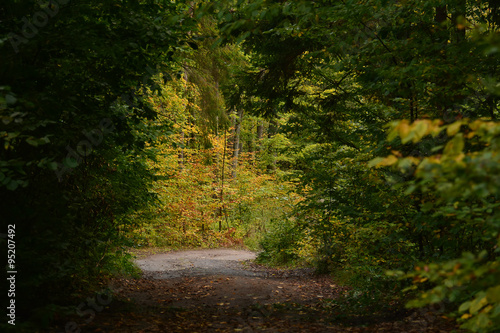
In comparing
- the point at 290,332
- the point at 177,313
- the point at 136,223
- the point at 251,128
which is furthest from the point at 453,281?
the point at 251,128

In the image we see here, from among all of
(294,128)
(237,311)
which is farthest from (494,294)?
(294,128)

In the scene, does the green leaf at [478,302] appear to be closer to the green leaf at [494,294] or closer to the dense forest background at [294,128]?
the dense forest background at [294,128]

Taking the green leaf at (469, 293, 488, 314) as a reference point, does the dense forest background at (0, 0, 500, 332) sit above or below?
above

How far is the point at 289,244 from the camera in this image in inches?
550

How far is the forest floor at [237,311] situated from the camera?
4825mm

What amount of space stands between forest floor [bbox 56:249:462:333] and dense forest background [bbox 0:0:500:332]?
1.57 ft

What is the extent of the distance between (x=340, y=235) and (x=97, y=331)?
22.9 ft

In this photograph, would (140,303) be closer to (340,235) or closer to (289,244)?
(340,235)

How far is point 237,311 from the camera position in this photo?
21.0 feet

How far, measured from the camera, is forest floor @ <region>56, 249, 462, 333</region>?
4.82 m

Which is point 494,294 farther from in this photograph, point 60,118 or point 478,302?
point 60,118

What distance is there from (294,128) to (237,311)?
485cm

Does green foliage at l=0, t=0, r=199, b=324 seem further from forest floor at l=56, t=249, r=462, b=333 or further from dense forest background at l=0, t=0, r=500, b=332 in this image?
forest floor at l=56, t=249, r=462, b=333

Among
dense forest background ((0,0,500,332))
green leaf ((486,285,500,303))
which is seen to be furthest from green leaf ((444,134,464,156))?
green leaf ((486,285,500,303))
